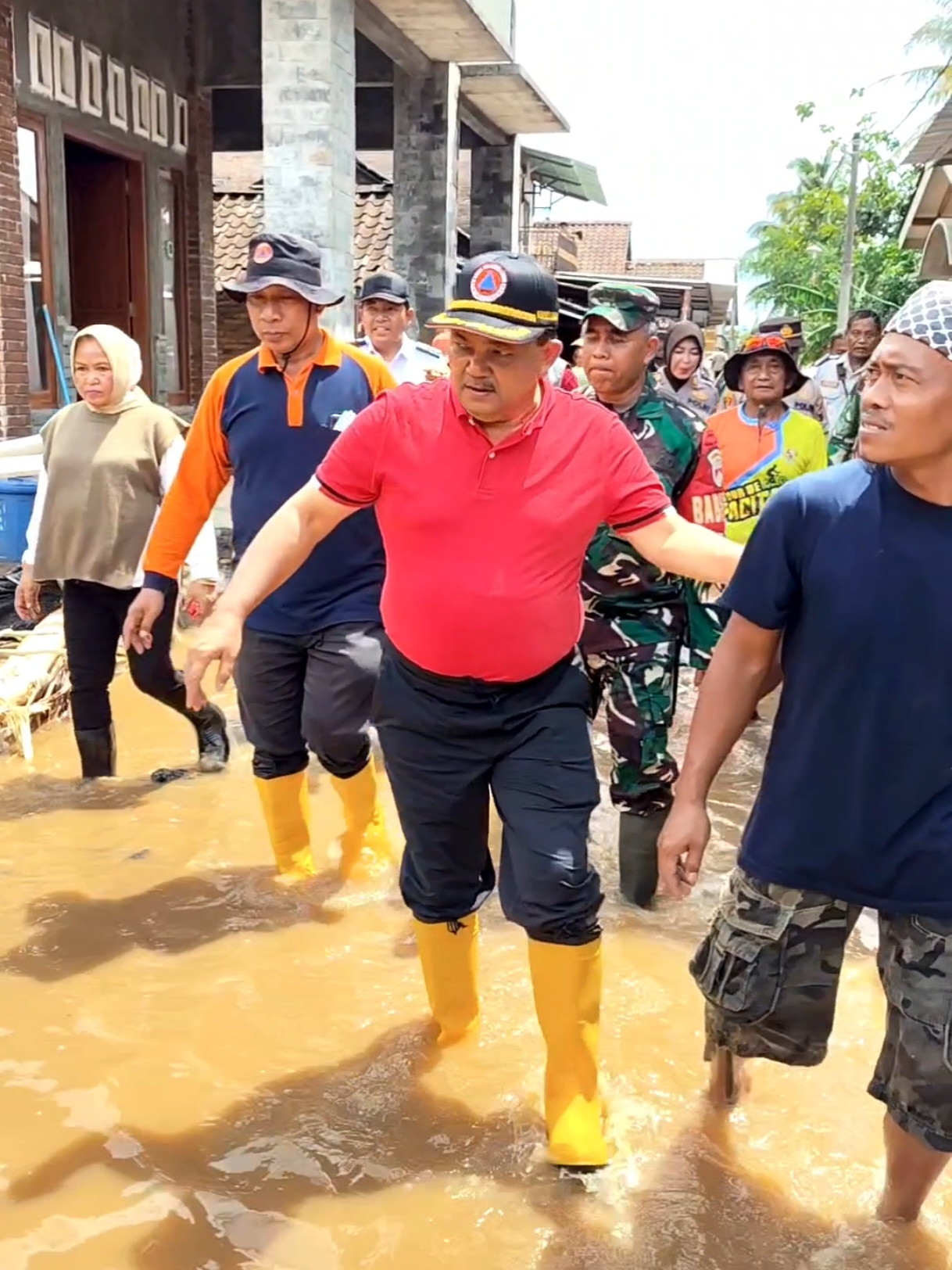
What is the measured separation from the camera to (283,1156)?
3.00 metres

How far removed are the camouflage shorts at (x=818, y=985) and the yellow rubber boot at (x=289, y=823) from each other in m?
2.08

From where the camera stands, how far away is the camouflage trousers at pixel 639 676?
4121mm

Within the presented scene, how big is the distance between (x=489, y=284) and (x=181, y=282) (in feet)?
42.7

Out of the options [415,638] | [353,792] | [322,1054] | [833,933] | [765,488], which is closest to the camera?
[833,933]

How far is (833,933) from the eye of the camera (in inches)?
98.0

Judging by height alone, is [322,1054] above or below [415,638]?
below

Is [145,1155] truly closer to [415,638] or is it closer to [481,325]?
[415,638]

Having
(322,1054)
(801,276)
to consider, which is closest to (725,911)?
(322,1054)

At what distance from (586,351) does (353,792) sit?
1705mm

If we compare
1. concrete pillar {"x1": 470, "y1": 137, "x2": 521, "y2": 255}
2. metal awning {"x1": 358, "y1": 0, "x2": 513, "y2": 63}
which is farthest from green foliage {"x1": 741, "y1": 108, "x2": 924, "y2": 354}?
metal awning {"x1": 358, "y1": 0, "x2": 513, "y2": 63}

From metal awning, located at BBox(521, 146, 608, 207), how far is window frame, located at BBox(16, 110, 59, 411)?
1054 centimetres

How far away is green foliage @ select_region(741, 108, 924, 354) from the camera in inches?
1674

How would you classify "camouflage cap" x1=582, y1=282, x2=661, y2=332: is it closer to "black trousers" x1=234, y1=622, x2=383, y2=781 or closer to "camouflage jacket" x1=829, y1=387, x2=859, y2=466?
"black trousers" x1=234, y1=622, x2=383, y2=781

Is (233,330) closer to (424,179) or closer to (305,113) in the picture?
(424,179)
